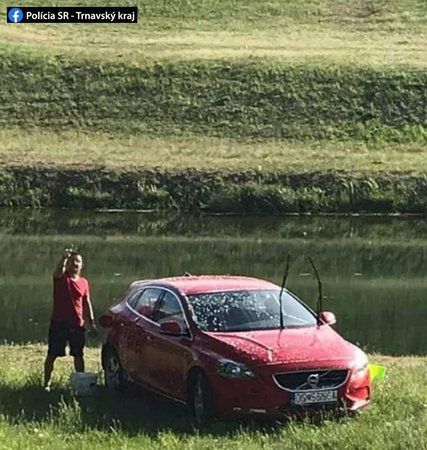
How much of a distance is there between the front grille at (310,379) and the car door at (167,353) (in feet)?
3.81

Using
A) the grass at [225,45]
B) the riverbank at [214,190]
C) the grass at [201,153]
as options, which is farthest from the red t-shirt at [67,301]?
the grass at [225,45]

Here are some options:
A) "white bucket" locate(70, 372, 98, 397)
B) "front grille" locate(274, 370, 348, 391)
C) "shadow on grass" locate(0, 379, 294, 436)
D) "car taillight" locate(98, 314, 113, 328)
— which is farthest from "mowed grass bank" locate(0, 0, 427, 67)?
"front grille" locate(274, 370, 348, 391)

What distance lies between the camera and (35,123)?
4744 centimetres

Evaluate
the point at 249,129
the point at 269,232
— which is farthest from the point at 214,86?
the point at 269,232

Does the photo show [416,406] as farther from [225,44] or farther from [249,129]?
[225,44]

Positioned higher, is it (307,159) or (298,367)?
(298,367)

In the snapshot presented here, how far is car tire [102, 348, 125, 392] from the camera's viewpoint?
14586 mm

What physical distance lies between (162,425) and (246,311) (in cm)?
193

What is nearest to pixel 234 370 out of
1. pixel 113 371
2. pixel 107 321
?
pixel 113 371

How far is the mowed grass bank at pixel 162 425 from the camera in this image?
35.9 ft

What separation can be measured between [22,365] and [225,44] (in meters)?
42.3

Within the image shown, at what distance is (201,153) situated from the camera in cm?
4422

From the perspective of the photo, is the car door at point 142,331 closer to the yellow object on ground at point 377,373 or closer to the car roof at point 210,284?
the car roof at point 210,284

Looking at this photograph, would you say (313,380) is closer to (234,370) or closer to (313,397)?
(313,397)
